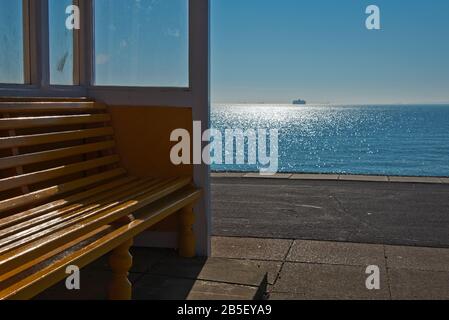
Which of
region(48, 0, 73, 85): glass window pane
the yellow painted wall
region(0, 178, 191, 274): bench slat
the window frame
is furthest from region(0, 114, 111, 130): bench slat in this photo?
region(0, 178, 191, 274): bench slat

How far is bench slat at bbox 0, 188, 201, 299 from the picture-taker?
8.98 ft

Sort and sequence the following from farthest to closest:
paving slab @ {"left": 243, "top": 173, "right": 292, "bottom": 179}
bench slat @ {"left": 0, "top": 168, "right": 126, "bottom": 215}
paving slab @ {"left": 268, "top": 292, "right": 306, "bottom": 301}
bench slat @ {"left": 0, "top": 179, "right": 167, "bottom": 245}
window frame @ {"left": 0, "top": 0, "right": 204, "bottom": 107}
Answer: paving slab @ {"left": 243, "top": 173, "right": 292, "bottom": 179}, window frame @ {"left": 0, "top": 0, "right": 204, "bottom": 107}, paving slab @ {"left": 268, "top": 292, "right": 306, "bottom": 301}, bench slat @ {"left": 0, "top": 168, "right": 126, "bottom": 215}, bench slat @ {"left": 0, "top": 179, "right": 167, "bottom": 245}

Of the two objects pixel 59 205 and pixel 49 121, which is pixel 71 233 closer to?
pixel 59 205

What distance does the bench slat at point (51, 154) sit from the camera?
3.97 meters

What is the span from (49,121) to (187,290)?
1.52 m

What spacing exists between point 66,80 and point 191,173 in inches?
52.2

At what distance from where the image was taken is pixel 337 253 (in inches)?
232

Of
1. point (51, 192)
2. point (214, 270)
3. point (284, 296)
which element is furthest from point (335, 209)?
point (51, 192)

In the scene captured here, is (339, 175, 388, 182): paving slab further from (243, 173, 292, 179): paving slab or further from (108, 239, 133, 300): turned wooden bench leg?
(108, 239, 133, 300): turned wooden bench leg

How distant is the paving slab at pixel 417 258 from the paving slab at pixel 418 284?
161mm

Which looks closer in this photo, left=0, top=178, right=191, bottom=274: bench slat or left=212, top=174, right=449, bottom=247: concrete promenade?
left=0, top=178, right=191, bottom=274: bench slat

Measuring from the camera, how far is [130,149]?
18.7 ft

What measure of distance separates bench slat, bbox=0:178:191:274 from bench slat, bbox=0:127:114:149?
736mm
